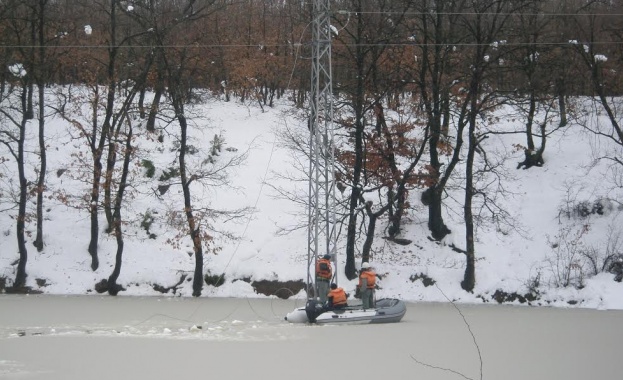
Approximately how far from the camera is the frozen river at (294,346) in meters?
11.0

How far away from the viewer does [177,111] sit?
2272cm

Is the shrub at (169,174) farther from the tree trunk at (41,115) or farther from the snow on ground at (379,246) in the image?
the tree trunk at (41,115)

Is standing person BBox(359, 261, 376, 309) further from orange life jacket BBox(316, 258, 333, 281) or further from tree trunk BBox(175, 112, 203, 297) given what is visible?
tree trunk BBox(175, 112, 203, 297)

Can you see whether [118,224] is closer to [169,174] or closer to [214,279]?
[214,279]

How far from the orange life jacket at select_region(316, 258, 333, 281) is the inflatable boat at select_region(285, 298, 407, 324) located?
1073 mm

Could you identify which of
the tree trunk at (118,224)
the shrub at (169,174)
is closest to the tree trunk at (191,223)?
the tree trunk at (118,224)

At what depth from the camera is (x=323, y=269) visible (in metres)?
18.1

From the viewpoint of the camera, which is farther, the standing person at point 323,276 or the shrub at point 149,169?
the shrub at point 149,169

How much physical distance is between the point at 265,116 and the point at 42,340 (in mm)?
26160

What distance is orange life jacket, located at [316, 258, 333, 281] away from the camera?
59.2 feet

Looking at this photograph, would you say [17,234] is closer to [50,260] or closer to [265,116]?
[50,260]

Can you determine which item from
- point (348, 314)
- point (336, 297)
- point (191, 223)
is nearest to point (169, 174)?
point (191, 223)

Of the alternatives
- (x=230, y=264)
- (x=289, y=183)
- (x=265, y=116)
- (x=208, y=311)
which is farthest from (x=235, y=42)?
(x=208, y=311)

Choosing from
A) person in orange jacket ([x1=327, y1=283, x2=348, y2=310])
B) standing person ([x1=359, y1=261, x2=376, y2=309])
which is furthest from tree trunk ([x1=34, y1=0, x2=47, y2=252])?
standing person ([x1=359, y1=261, x2=376, y2=309])
